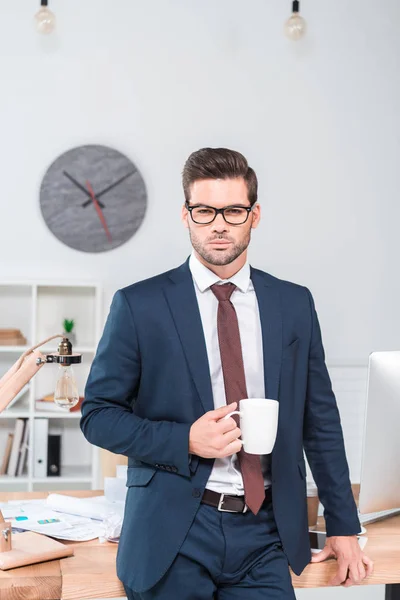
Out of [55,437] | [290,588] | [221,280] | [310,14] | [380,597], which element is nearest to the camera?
[290,588]

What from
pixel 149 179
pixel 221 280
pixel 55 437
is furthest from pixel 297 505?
pixel 149 179

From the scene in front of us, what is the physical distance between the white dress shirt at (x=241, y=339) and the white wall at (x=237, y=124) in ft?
8.17

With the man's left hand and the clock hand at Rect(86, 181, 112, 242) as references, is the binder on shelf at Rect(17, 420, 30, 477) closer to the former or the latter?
the clock hand at Rect(86, 181, 112, 242)

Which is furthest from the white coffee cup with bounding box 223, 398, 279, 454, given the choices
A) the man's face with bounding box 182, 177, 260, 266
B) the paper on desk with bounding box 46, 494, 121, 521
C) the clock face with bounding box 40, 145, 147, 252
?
the clock face with bounding box 40, 145, 147, 252

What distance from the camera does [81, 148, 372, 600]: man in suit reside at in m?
1.51

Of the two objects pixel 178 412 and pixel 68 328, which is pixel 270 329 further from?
pixel 68 328

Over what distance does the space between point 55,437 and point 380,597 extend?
1.76 metres

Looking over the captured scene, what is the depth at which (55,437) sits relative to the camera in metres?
3.98

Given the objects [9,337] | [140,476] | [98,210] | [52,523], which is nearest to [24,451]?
[9,337]

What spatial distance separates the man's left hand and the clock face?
8.76 feet

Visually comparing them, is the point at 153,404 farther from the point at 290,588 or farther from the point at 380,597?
the point at 380,597

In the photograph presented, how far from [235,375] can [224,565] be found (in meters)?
0.37

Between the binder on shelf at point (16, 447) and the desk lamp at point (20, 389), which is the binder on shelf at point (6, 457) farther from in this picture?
the desk lamp at point (20, 389)

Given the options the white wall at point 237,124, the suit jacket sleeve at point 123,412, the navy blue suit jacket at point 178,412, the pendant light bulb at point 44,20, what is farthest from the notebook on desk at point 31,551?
the pendant light bulb at point 44,20
